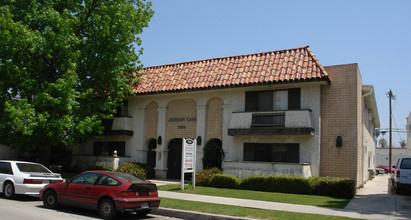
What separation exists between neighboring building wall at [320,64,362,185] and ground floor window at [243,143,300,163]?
4.64 feet

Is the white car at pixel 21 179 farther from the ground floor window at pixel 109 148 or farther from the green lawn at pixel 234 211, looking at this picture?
the ground floor window at pixel 109 148

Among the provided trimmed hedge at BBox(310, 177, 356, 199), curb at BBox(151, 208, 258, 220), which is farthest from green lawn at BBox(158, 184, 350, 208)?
curb at BBox(151, 208, 258, 220)

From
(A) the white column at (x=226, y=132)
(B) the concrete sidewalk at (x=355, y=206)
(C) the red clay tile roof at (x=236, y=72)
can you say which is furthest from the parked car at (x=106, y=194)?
(C) the red clay tile roof at (x=236, y=72)

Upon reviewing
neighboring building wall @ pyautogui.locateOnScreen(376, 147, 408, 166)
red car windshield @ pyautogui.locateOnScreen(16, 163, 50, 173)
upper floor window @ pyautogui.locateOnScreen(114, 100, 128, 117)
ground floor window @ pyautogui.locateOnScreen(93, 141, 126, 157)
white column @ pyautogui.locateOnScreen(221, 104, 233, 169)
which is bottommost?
neighboring building wall @ pyautogui.locateOnScreen(376, 147, 408, 166)

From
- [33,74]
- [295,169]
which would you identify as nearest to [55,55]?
[33,74]

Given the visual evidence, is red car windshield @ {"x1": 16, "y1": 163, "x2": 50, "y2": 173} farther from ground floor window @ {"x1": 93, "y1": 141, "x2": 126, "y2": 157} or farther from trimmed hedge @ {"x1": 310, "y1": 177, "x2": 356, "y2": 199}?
trimmed hedge @ {"x1": 310, "y1": 177, "x2": 356, "y2": 199}

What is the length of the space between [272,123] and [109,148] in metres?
12.3

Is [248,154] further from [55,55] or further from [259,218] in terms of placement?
[55,55]

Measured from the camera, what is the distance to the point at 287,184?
16266 millimetres

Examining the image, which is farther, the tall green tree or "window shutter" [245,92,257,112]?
"window shutter" [245,92,257,112]

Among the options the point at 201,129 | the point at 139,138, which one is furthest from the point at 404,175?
the point at 139,138

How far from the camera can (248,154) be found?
62.5 ft

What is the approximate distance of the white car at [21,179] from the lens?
12.8 m

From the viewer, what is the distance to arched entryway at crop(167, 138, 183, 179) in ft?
72.7
